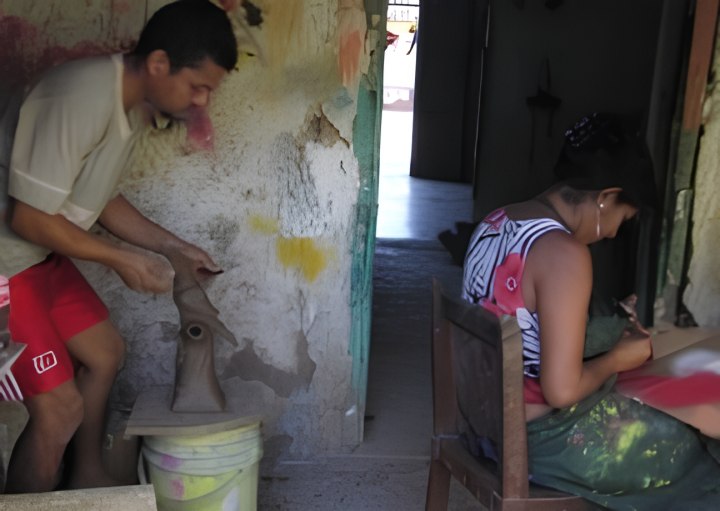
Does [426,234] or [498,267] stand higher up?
[498,267]

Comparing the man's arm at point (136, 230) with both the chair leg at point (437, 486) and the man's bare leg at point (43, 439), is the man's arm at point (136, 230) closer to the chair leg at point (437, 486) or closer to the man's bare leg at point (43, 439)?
the man's bare leg at point (43, 439)

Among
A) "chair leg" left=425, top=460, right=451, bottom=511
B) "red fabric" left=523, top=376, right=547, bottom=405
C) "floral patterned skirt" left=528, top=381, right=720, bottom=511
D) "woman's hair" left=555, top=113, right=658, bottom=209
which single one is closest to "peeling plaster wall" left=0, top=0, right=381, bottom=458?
"chair leg" left=425, top=460, right=451, bottom=511

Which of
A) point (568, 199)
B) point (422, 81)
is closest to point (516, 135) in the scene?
point (568, 199)

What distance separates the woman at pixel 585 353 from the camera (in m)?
2.13

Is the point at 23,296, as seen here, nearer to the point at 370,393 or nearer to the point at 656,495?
the point at 656,495

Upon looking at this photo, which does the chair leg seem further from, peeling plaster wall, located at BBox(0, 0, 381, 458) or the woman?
peeling plaster wall, located at BBox(0, 0, 381, 458)

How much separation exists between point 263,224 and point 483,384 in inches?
54.7

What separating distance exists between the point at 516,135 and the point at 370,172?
3884 mm

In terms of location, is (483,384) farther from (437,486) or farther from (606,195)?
(606,195)

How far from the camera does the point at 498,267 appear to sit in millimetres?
2320

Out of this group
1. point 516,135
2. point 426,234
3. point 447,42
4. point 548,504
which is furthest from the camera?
point 447,42

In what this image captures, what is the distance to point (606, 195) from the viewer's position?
2.37 metres

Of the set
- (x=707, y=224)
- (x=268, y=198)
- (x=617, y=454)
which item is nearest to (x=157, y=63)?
(x=268, y=198)

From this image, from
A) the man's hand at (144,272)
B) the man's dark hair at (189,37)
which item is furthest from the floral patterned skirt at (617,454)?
the man's dark hair at (189,37)
